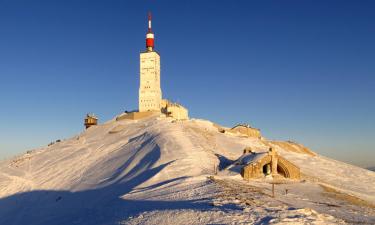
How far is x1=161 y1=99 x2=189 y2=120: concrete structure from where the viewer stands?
346ft

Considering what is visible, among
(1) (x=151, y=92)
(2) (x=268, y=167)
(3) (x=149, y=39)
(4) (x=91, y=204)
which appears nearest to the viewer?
(4) (x=91, y=204)

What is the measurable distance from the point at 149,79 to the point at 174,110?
12274 millimetres

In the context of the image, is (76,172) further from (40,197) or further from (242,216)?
(242,216)

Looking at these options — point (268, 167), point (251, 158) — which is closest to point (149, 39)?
point (251, 158)

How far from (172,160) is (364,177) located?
39.6m

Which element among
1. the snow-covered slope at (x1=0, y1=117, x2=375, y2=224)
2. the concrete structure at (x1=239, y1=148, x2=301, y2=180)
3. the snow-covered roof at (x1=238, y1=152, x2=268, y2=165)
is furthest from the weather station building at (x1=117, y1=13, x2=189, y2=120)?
the concrete structure at (x1=239, y1=148, x2=301, y2=180)

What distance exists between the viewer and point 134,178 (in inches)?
1826

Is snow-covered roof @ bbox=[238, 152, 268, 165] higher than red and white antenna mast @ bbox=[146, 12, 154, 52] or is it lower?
lower

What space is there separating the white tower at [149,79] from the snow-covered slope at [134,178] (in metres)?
12.1

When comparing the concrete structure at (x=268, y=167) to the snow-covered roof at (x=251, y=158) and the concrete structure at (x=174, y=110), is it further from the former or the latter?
the concrete structure at (x=174, y=110)

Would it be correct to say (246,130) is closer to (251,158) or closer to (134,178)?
(251,158)

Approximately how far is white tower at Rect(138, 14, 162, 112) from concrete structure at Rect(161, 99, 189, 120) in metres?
2.27

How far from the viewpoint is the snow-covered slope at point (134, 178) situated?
2720 centimetres

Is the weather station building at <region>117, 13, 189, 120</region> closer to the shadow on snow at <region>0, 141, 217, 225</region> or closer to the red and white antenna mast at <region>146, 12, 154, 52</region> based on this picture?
the red and white antenna mast at <region>146, 12, 154, 52</region>
